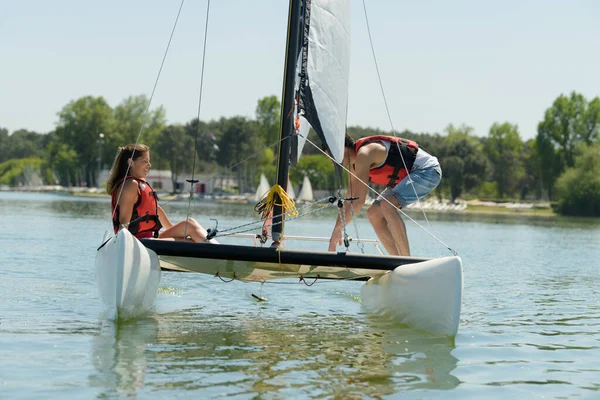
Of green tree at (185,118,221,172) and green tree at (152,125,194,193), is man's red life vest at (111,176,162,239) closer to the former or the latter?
green tree at (185,118,221,172)

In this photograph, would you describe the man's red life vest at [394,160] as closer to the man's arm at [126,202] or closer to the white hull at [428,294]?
the white hull at [428,294]

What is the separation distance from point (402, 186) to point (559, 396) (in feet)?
11.1

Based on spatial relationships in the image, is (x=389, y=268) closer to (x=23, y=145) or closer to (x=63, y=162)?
(x=63, y=162)

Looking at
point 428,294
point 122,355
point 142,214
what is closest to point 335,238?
point 428,294

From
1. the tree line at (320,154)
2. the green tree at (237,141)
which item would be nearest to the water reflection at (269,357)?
the tree line at (320,154)

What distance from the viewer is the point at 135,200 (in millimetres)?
7797

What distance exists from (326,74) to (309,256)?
6.72 feet

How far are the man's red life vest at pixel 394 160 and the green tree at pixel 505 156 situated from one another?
97.4 meters

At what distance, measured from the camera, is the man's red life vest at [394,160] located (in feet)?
27.4

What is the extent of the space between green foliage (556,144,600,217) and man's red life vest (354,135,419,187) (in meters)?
74.1

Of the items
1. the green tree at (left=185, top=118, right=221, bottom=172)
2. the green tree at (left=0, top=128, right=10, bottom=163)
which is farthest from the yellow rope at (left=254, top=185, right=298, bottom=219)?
the green tree at (left=0, top=128, right=10, bottom=163)

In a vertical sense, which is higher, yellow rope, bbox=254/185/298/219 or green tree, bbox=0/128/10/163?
green tree, bbox=0/128/10/163

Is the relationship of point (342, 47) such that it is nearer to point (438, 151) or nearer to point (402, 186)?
point (402, 186)

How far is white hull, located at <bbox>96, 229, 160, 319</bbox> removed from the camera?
22.2ft
